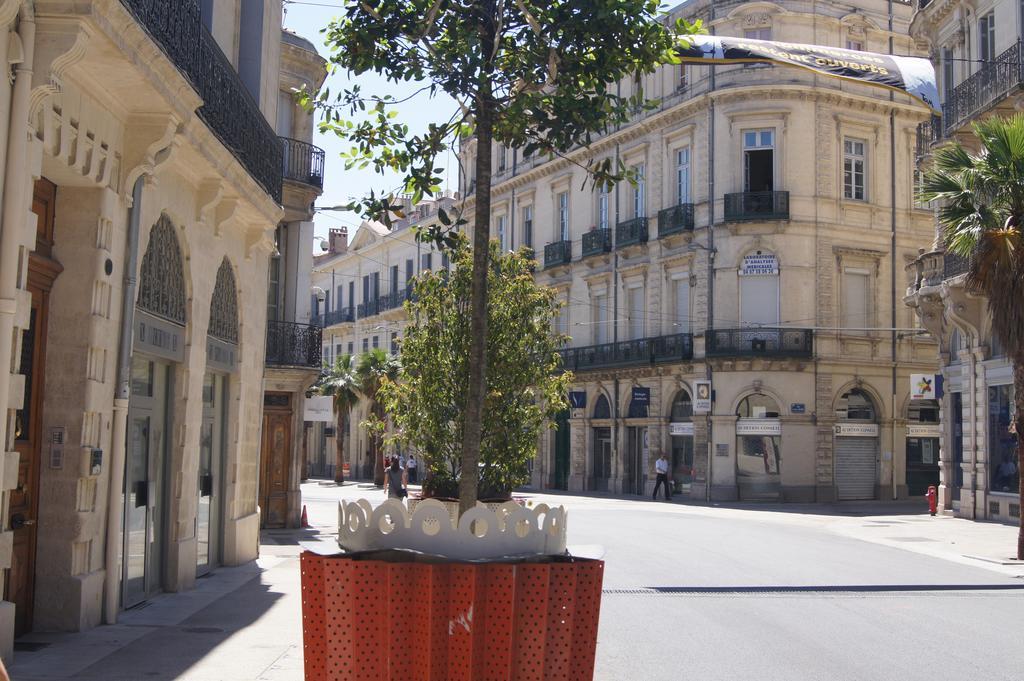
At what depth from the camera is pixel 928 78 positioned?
29.2 m

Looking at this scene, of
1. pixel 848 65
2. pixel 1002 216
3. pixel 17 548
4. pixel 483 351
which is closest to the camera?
pixel 483 351

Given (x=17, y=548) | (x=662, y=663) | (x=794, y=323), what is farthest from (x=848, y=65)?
(x=17, y=548)

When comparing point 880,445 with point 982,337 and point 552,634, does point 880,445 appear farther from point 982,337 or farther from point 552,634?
point 552,634

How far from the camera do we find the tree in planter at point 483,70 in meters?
7.27

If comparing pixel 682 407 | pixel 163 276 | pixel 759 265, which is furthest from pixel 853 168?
pixel 163 276

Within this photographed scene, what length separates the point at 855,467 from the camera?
3956cm

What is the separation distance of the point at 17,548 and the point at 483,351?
4.65 metres

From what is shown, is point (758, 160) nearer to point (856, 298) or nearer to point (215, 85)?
point (856, 298)

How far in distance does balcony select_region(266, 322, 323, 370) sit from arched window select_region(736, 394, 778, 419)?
19226 mm

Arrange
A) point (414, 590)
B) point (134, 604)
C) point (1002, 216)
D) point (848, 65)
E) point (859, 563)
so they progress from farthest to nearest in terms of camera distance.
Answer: point (848, 65)
point (1002, 216)
point (859, 563)
point (134, 604)
point (414, 590)

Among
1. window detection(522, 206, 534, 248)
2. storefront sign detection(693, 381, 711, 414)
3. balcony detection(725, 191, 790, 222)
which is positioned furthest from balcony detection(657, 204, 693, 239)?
window detection(522, 206, 534, 248)

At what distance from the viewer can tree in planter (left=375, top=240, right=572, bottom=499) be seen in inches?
764

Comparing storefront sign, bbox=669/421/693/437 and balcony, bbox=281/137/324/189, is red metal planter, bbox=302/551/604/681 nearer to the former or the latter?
balcony, bbox=281/137/324/189

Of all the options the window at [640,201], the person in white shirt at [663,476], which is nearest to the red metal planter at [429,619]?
the person in white shirt at [663,476]
